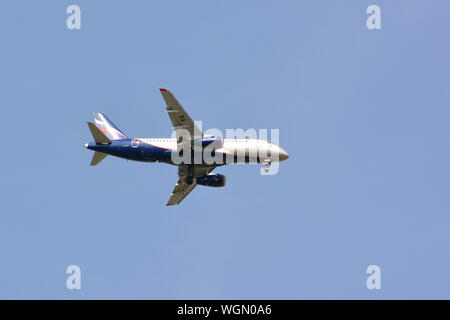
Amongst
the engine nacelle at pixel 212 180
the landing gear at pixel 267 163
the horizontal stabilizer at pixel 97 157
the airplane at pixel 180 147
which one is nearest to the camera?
the airplane at pixel 180 147

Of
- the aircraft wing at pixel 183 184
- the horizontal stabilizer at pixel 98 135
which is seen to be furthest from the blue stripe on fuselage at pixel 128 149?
the aircraft wing at pixel 183 184

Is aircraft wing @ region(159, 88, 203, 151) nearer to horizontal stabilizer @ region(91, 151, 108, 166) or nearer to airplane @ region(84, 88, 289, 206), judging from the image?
airplane @ region(84, 88, 289, 206)

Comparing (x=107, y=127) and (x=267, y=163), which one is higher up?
(x=107, y=127)

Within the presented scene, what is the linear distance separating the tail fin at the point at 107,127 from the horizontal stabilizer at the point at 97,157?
218 cm

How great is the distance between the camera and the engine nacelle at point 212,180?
93.2m

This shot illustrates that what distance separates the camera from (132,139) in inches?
3339

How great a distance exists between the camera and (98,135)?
83562 millimetres

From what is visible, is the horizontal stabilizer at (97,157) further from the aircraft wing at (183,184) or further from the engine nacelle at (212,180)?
the engine nacelle at (212,180)

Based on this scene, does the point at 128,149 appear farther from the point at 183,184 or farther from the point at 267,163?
the point at 267,163

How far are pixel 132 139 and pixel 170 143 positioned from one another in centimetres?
420

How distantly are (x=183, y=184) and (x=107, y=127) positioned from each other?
12276 millimetres

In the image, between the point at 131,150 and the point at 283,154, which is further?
the point at 283,154

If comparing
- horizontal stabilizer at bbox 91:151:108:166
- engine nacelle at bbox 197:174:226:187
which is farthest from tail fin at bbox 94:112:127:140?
engine nacelle at bbox 197:174:226:187

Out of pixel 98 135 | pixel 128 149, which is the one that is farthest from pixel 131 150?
pixel 98 135
